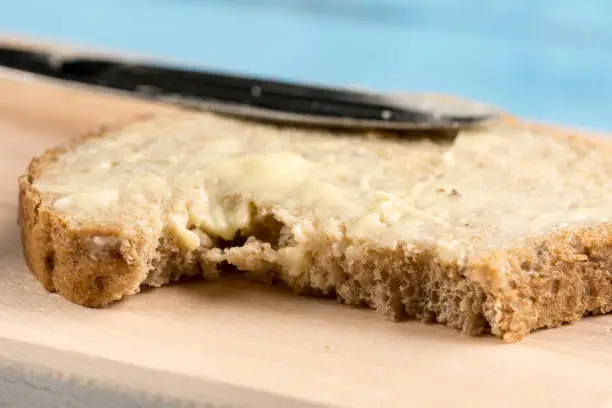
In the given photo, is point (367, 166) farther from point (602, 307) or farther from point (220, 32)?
point (220, 32)

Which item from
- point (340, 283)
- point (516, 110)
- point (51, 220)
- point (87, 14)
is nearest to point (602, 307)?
point (340, 283)

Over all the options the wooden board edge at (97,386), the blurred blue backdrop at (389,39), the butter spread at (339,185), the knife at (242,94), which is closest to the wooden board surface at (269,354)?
the wooden board edge at (97,386)

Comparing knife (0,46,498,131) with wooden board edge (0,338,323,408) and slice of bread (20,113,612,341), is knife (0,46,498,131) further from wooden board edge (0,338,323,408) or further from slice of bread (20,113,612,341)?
wooden board edge (0,338,323,408)

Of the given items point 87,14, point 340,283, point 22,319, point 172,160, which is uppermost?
point 87,14

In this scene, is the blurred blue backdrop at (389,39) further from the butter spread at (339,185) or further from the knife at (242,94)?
the butter spread at (339,185)

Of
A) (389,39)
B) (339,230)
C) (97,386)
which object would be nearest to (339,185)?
(339,230)

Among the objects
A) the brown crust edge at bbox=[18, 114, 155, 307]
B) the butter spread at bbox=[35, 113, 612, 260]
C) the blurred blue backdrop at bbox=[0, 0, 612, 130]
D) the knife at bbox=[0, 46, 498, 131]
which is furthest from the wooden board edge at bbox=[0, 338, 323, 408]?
the blurred blue backdrop at bbox=[0, 0, 612, 130]
